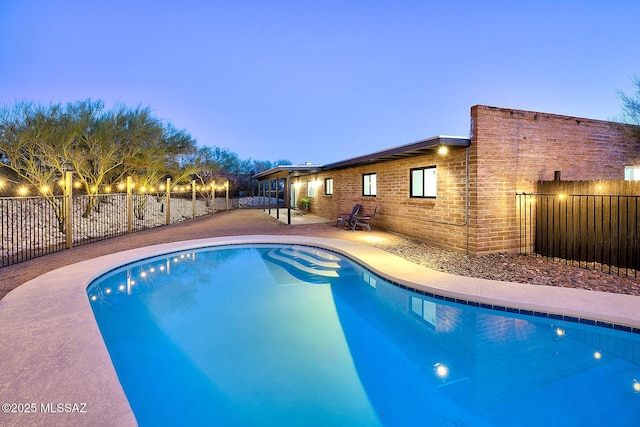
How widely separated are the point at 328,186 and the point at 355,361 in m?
13.0

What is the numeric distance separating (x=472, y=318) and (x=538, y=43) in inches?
876

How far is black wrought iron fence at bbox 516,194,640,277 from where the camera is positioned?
20.1ft

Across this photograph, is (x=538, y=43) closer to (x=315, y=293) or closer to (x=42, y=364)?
(x=315, y=293)

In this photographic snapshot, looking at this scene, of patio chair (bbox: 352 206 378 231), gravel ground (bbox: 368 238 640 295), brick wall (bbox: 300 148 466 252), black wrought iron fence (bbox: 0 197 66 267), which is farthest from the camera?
patio chair (bbox: 352 206 378 231)

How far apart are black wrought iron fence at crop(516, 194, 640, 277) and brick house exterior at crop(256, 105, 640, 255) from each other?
453mm

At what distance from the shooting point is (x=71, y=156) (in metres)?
12.6

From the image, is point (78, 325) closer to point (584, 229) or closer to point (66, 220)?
point (66, 220)

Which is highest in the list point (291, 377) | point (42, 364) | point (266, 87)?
point (266, 87)

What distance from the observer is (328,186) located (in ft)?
53.0

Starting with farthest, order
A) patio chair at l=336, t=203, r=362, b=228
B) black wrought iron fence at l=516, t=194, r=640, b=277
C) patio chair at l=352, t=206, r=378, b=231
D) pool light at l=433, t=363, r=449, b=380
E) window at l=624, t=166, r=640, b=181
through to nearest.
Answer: patio chair at l=336, t=203, r=362, b=228 < patio chair at l=352, t=206, r=378, b=231 < window at l=624, t=166, r=640, b=181 < black wrought iron fence at l=516, t=194, r=640, b=277 < pool light at l=433, t=363, r=449, b=380

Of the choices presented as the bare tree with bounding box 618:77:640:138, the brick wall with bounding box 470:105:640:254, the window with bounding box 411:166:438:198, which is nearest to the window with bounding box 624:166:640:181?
the bare tree with bounding box 618:77:640:138

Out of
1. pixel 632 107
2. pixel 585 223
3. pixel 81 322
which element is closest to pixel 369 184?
pixel 585 223

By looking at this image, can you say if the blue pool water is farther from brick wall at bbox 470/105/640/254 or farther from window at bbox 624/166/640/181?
window at bbox 624/166/640/181

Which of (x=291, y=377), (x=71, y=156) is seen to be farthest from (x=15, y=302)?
(x=71, y=156)
